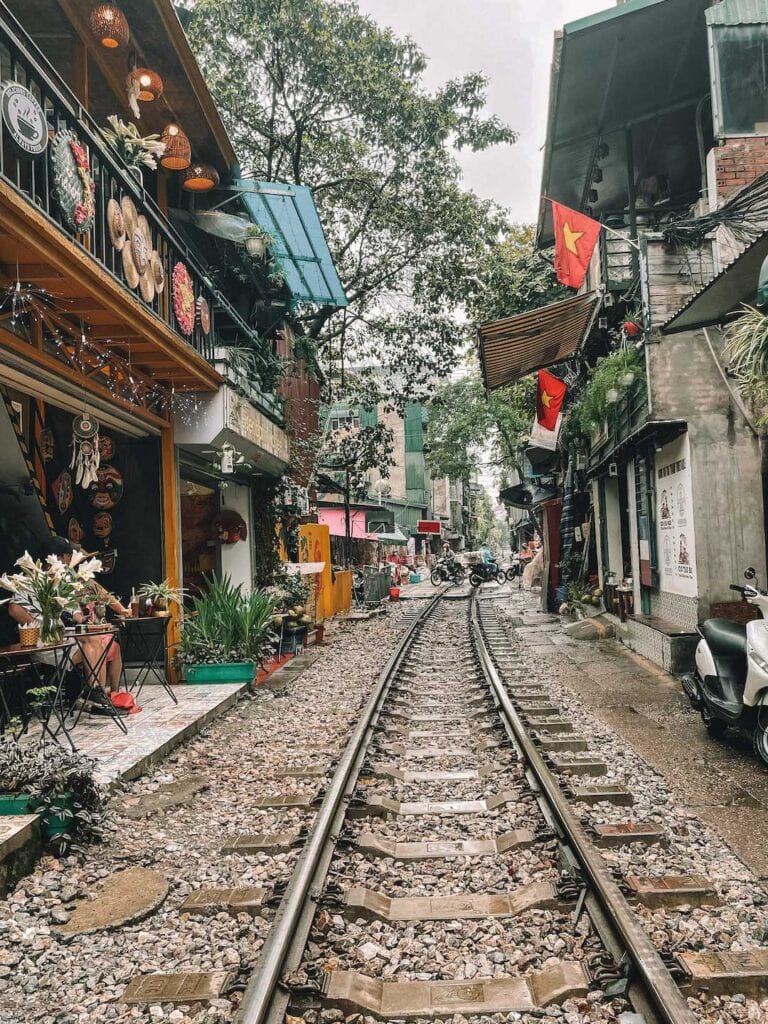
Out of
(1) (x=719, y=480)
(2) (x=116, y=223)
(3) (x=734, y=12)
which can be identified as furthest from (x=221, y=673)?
(3) (x=734, y=12)

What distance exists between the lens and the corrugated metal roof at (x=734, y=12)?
9914 mm

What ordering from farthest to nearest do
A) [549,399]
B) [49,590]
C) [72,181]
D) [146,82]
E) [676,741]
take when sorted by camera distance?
[549,399] → [146,82] → [676,741] → [49,590] → [72,181]

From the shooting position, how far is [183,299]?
8305 mm

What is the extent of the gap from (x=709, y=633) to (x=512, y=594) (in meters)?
21.3

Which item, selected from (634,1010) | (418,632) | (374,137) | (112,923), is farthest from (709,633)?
(374,137)

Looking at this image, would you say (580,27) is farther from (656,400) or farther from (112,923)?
(112,923)

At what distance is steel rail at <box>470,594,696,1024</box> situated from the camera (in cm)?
259

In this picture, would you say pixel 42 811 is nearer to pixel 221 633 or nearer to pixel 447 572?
pixel 221 633

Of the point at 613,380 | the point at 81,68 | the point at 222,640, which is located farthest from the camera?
the point at 613,380

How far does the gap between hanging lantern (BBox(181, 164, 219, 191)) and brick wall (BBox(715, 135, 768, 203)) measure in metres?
6.38

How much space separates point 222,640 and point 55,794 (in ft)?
16.5

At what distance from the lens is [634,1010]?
2691mm

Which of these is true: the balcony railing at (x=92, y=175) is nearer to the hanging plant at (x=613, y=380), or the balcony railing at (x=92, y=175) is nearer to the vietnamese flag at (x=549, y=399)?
the hanging plant at (x=613, y=380)

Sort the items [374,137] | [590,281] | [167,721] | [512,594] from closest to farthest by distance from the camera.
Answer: [167,721], [590,281], [374,137], [512,594]
